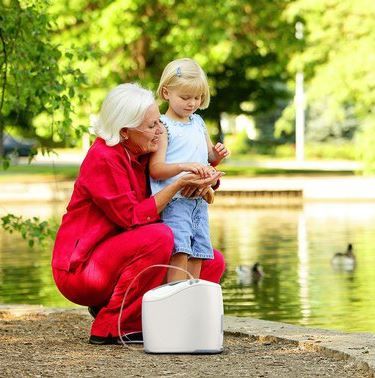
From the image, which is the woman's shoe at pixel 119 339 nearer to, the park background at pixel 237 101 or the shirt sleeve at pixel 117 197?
the shirt sleeve at pixel 117 197

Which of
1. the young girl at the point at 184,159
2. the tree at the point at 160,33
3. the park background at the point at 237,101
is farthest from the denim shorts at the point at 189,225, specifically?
the tree at the point at 160,33

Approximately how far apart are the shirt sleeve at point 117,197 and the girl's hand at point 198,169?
0.78 feet

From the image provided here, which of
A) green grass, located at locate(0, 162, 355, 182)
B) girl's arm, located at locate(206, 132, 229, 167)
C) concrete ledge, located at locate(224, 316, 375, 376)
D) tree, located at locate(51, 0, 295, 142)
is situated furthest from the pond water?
green grass, located at locate(0, 162, 355, 182)

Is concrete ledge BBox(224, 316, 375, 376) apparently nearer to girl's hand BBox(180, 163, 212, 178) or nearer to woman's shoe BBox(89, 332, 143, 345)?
woman's shoe BBox(89, 332, 143, 345)

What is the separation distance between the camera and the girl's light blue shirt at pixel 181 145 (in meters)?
7.66

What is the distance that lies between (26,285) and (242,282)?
2202 millimetres

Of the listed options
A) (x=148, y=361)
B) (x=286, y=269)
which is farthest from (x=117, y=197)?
(x=286, y=269)

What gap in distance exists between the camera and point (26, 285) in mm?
14500

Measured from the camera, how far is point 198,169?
7.40 m

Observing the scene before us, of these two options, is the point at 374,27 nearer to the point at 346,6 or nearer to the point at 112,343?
the point at 346,6

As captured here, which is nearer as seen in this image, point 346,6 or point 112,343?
point 112,343

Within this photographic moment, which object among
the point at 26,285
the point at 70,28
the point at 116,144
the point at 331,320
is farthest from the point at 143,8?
the point at 116,144

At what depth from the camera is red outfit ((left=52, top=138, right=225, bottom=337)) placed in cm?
738

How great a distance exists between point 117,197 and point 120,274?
1.36ft
